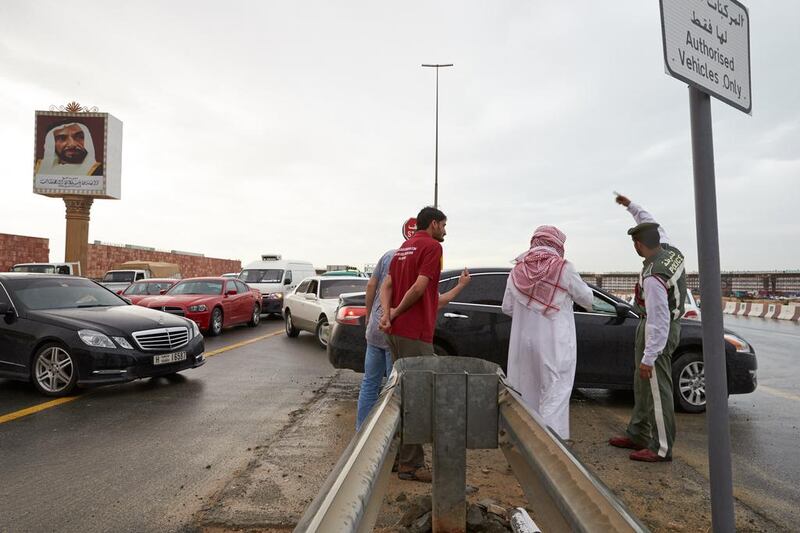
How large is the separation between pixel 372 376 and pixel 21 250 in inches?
1579

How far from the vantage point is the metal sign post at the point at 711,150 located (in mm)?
2070

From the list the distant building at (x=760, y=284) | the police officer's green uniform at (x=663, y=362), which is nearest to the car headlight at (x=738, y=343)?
the police officer's green uniform at (x=663, y=362)

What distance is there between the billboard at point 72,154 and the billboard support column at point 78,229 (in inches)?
26.3

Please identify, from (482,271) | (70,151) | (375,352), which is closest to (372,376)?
(375,352)

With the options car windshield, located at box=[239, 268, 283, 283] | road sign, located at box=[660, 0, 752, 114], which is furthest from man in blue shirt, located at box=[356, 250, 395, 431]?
car windshield, located at box=[239, 268, 283, 283]

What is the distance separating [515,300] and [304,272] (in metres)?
18.3

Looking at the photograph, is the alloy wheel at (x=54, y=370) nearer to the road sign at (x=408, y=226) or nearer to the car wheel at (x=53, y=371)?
the car wheel at (x=53, y=371)

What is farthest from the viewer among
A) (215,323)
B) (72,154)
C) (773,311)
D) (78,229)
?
(72,154)

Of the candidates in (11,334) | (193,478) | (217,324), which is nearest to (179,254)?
(217,324)

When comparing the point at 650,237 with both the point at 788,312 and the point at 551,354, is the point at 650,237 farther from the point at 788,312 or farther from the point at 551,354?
the point at 788,312

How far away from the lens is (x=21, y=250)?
117ft

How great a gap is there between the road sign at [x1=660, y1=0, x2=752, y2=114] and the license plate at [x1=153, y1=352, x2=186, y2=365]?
21.0 ft

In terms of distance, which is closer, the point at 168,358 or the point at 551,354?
the point at 551,354

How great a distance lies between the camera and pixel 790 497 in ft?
11.8
